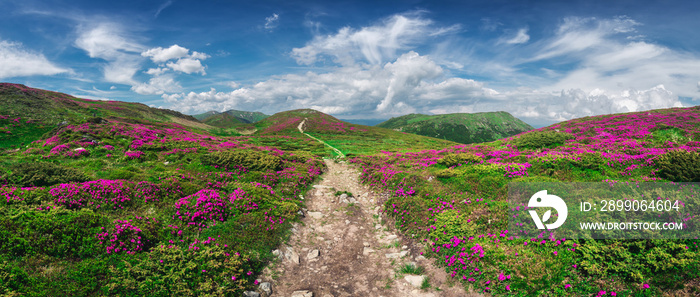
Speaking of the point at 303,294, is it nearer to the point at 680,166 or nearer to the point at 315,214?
the point at 315,214

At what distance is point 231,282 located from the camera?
8.12 m

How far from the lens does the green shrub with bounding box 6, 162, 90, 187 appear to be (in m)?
11.7

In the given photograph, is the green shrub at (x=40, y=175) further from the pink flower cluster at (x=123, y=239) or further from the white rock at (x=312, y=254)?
the white rock at (x=312, y=254)

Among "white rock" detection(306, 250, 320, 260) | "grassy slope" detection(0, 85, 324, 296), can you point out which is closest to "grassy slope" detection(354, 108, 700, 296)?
"white rock" detection(306, 250, 320, 260)

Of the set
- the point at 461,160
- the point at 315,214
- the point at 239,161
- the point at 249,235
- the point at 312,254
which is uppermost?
the point at 461,160

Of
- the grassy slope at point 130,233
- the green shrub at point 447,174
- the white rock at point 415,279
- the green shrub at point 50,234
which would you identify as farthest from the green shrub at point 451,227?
the green shrub at point 50,234

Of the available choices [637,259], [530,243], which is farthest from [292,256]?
[637,259]

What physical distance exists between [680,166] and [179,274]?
21.8 m

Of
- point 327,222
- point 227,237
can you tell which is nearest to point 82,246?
point 227,237

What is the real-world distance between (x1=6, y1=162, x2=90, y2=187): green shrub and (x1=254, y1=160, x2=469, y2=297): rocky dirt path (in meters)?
12.3

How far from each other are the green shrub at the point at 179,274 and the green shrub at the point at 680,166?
19360 mm

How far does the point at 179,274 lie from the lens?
25.9ft

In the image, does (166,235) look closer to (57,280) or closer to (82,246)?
(82,246)

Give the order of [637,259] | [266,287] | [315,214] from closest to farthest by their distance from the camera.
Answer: [637,259] → [266,287] → [315,214]
